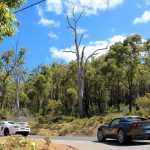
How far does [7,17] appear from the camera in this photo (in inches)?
430

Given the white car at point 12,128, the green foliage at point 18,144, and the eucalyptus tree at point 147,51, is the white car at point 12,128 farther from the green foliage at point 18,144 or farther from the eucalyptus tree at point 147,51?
the eucalyptus tree at point 147,51

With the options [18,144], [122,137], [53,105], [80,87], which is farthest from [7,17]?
[53,105]

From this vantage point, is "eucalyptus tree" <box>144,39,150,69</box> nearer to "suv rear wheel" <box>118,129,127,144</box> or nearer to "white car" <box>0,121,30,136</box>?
"white car" <box>0,121,30,136</box>

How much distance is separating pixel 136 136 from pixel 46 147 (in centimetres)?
605

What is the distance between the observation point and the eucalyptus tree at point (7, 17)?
10773 millimetres

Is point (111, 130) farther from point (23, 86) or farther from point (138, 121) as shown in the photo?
point (23, 86)

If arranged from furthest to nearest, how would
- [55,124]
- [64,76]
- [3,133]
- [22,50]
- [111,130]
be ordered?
1. [64,76]
2. [22,50]
3. [55,124]
4. [3,133]
5. [111,130]

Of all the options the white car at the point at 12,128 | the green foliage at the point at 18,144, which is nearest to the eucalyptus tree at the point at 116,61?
the white car at the point at 12,128

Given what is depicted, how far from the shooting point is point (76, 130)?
35.6 metres

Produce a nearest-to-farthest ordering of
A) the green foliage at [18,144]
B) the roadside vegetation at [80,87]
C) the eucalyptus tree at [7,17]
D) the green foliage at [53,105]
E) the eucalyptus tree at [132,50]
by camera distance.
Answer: the eucalyptus tree at [7,17], the green foliage at [18,144], the roadside vegetation at [80,87], the eucalyptus tree at [132,50], the green foliage at [53,105]

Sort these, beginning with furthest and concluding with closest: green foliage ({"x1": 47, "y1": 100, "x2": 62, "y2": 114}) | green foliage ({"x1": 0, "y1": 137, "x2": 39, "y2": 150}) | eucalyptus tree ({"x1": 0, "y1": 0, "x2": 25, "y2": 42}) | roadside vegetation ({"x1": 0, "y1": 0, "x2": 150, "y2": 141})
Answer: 1. green foliage ({"x1": 47, "y1": 100, "x2": 62, "y2": 114})
2. roadside vegetation ({"x1": 0, "y1": 0, "x2": 150, "y2": 141})
3. green foliage ({"x1": 0, "y1": 137, "x2": 39, "y2": 150})
4. eucalyptus tree ({"x1": 0, "y1": 0, "x2": 25, "y2": 42})

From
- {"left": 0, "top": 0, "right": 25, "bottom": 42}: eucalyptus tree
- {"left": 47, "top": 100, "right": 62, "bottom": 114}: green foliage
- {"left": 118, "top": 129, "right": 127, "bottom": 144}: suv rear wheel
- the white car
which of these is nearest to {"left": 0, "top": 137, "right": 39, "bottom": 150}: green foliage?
{"left": 0, "top": 0, "right": 25, "bottom": 42}: eucalyptus tree

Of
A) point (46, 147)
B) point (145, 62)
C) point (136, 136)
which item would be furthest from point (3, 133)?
point (145, 62)

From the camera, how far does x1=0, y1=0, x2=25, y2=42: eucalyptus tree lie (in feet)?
35.3
